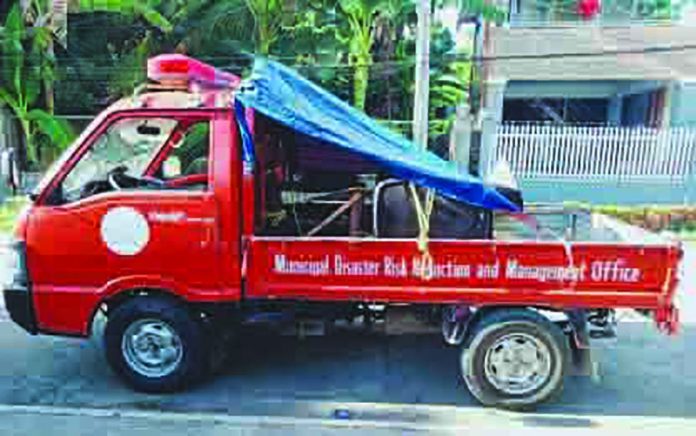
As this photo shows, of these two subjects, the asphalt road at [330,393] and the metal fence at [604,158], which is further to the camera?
the metal fence at [604,158]

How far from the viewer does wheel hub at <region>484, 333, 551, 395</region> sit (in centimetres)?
416

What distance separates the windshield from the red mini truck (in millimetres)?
14

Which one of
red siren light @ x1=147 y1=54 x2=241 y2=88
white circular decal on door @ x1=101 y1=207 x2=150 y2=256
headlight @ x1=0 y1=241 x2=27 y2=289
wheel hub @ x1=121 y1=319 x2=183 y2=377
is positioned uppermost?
red siren light @ x1=147 y1=54 x2=241 y2=88

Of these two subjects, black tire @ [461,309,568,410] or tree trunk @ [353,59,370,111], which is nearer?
black tire @ [461,309,568,410]

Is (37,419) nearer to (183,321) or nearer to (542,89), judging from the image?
(183,321)

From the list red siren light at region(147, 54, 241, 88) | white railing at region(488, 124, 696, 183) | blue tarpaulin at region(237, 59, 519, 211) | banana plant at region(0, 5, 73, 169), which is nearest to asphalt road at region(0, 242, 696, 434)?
blue tarpaulin at region(237, 59, 519, 211)

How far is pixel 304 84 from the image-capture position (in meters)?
4.75

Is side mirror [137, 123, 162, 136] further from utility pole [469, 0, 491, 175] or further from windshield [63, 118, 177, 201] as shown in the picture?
utility pole [469, 0, 491, 175]

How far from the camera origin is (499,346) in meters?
4.18

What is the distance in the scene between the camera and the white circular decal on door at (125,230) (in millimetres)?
4203

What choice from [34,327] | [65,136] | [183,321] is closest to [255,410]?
[183,321]

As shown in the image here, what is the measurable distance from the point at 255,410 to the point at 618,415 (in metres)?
2.45

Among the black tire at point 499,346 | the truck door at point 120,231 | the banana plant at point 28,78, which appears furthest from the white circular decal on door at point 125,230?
the banana plant at point 28,78

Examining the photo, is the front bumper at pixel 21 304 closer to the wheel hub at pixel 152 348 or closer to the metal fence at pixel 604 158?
the wheel hub at pixel 152 348
